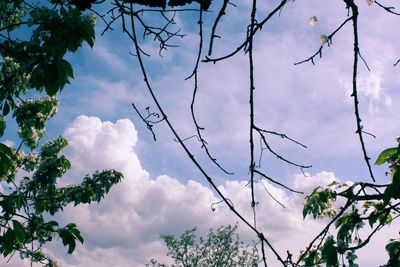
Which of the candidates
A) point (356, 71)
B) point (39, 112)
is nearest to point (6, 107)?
point (39, 112)

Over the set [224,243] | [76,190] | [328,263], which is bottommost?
[328,263]

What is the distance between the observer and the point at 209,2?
5.93 ft

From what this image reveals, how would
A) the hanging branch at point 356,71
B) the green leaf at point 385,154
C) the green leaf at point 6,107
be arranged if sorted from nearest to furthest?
the hanging branch at point 356,71, the green leaf at point 385,154, the green leaf at point 6,107

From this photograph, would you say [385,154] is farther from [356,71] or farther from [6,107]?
[6,107]

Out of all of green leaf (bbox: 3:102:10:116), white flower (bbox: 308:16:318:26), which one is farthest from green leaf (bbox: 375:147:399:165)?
green leaf (bbox: 3:102:10:116)

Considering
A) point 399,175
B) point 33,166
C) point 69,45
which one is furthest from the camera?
point 33,166

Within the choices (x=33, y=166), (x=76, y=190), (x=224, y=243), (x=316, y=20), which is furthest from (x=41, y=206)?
(x=224, y=243)

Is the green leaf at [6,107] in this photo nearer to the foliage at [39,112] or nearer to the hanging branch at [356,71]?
the foliage at [39,112]

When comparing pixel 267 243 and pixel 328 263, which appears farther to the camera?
pixel 328 263

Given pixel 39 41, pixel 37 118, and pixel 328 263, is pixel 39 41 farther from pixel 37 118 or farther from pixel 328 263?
pixel 37 118

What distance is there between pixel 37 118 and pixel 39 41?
5.56m

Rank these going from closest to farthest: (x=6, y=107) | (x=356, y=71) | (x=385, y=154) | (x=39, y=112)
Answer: (x=356, y=71) → (x=385, y=154) → (x=6, y=107) → (x=39, y=112)

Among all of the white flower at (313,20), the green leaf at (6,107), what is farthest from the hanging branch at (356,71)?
the green leaf at (6,107)

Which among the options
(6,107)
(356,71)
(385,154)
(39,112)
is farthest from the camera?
(39,112)
